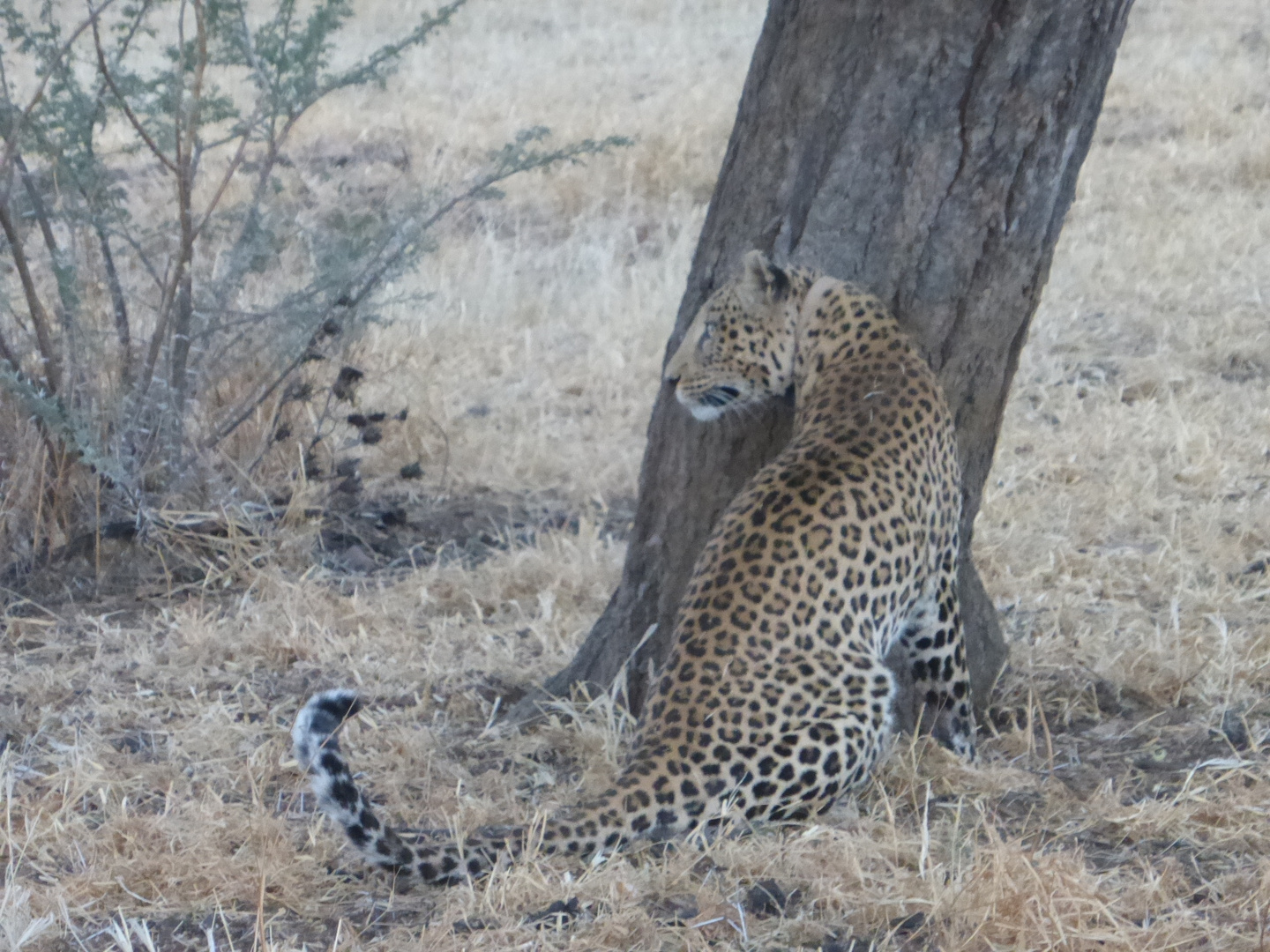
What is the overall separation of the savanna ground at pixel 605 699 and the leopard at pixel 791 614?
0.36 feet

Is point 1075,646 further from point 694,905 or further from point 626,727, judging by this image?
point 694,905

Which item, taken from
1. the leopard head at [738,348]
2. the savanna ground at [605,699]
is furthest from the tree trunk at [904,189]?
the savanna ground at [605,699]

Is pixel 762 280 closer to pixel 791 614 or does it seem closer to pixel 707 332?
pixel 707 332

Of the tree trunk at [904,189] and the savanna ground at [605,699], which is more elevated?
the tree trunk at [904,189]

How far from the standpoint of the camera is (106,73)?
4363 millimetres

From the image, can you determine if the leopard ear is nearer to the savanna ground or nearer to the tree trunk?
the tree trunk

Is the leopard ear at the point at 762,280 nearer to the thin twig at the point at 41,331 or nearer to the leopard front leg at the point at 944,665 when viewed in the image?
Answer: the leopard front leg at the point at 944,665

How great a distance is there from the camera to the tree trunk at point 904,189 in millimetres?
3299

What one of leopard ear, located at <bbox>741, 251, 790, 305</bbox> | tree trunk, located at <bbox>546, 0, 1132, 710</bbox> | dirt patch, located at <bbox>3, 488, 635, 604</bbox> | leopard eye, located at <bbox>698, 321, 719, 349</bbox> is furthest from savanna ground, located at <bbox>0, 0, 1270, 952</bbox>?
leopard ear, located at <bbox>741, 251, 790, 305</bbox>

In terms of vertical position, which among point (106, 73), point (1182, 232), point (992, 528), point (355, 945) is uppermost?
point (1182, 232)

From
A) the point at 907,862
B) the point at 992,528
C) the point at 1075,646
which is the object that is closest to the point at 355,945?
the point at 907,862

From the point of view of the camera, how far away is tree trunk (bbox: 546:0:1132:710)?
3299mm

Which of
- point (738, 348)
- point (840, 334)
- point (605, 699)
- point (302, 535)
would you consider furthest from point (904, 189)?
point (302, 535)

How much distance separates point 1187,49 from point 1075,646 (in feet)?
30.7
